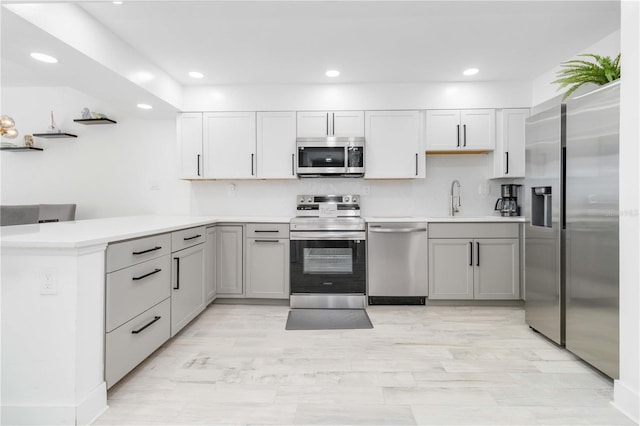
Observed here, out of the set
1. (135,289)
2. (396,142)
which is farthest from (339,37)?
(135,289)

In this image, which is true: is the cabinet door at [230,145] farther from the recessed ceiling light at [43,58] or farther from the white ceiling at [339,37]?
the recessed ceiling light at [43,58]

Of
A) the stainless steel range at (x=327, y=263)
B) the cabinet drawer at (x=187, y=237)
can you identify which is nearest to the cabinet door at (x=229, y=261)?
the cabinet drawer at (x=187, y=237)

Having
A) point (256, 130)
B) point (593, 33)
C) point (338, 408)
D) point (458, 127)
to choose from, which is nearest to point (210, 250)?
point (256, 130)

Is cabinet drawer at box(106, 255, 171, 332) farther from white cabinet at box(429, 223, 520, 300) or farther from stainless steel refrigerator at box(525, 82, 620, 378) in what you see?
stainless steel refrigerator at box(525, 82, 620, 378)

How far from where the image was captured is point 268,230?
3.46 metres

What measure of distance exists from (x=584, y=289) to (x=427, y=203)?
6.69 ft

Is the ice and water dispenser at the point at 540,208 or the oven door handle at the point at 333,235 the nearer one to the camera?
the ice and water dispenser at the point at 540,208

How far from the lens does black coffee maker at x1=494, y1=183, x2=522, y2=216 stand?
3768 mm

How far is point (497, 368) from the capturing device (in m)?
2.12

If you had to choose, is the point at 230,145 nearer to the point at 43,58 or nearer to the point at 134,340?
the point at 43,58

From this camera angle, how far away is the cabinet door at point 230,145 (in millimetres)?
3768

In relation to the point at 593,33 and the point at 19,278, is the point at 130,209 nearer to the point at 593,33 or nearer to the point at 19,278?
the point at 19,278

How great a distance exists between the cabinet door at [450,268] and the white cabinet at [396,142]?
857mm

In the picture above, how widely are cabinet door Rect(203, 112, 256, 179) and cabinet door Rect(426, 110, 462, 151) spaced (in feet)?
6.69
